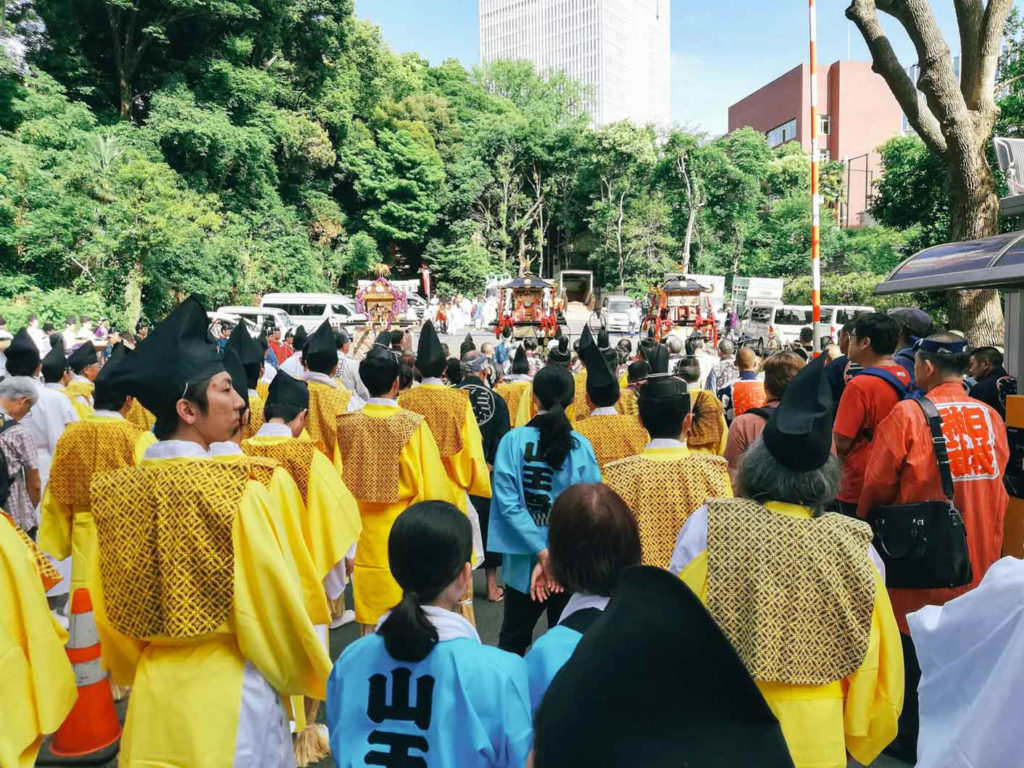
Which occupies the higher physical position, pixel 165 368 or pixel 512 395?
pixel 165 368

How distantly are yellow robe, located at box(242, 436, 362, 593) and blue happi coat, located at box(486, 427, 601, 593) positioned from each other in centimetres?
74

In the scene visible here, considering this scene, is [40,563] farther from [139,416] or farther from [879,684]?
[139,416]

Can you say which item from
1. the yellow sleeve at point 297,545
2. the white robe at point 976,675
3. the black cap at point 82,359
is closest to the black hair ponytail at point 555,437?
the yellow sleeve at point 297,545

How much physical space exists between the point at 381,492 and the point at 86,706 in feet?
6.10

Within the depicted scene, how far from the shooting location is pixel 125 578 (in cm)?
249

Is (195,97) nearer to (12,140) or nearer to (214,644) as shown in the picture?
(12,140)

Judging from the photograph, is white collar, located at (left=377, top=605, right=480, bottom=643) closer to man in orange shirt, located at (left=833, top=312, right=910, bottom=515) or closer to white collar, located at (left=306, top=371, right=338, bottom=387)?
man in orange shirt, located at (left=833, top=312, right=910, bottom=515)

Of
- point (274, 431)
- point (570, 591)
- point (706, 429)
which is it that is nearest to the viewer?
point (570, 591)

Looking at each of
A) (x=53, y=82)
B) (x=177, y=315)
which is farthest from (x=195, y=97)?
(x=177, y=315)

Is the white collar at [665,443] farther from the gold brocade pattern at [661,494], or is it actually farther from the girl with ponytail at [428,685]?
the girl with ponytail at [428,685]

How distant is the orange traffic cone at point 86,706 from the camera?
3963mm

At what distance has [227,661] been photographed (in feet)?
8.11

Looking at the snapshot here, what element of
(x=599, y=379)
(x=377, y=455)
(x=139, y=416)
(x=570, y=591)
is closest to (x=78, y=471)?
(x=139, y=416)

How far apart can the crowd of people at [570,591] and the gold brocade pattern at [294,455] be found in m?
0.02
